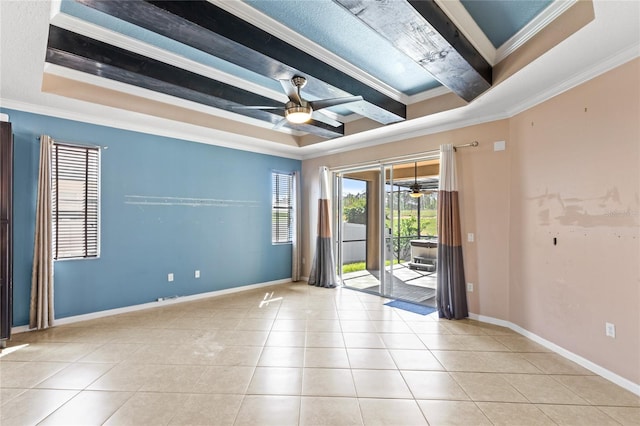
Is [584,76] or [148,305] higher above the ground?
[584,76]

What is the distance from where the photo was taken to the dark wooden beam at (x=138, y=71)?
253cm

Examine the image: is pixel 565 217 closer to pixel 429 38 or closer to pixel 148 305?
pixel 429 38

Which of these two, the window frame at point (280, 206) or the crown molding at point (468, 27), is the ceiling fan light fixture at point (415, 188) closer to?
the window frame at point (280, 206)

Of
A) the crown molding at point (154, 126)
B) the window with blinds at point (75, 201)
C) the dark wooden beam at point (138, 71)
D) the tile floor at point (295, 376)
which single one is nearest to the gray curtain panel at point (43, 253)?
the window with blinds at point (75, 201)

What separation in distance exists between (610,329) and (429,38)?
2945 millimetres

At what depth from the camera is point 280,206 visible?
6078mm

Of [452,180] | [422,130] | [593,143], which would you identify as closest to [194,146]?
[422,130]

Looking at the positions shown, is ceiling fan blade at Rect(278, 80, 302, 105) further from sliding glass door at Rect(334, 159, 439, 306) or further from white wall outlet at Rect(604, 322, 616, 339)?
white wall outlet at Rect(604, 322, 616, 339)

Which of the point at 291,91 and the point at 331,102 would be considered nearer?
the point at 291,91

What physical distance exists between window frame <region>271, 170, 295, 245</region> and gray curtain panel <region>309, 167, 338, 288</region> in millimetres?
713

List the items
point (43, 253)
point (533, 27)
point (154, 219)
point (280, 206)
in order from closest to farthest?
point (533, 27)
point (43, 253)
point (154, 219)
point (280, 206)

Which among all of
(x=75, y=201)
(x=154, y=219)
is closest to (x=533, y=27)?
(x=154, y=219)

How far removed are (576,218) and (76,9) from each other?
16.0ft

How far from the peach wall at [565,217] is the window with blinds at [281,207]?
3007 millimetres
